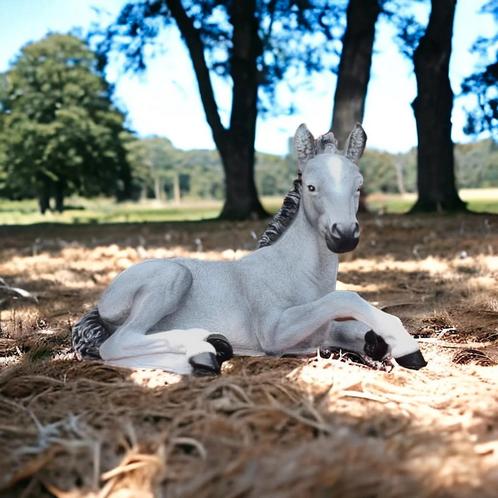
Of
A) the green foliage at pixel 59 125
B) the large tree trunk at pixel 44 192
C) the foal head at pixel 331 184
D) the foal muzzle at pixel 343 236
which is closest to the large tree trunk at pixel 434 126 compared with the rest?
the foal head at pixel 331 184

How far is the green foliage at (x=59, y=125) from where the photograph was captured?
126 ft

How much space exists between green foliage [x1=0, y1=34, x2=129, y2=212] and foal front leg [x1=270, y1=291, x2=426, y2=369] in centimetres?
3686

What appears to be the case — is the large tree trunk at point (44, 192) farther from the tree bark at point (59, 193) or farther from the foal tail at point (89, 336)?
the foal tail at point (89, 336)

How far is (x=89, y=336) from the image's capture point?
3.34 m

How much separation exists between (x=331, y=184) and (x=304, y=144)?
322mm

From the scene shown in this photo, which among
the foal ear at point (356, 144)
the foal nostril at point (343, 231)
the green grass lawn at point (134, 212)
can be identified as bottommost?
the green grass lawn at point (134, 212)

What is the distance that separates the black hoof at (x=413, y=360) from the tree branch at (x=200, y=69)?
14.1 m

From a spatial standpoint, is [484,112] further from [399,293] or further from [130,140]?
[130,140]

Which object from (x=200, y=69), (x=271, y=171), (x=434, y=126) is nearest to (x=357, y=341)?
(x=434, y=126)

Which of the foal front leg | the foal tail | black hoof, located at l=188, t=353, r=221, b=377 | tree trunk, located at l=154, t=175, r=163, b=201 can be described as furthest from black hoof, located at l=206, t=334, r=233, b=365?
tree trunk, located at l=154, t=175, r=163, b=201

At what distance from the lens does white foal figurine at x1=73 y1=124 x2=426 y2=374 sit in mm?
2990

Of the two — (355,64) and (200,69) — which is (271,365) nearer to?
(355,64)

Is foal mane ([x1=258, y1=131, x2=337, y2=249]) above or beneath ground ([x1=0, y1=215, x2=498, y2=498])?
above

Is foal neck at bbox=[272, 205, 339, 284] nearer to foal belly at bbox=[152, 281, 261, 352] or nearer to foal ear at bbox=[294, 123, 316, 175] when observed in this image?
foal ear at bbox=[294, 123, 316, 175]
